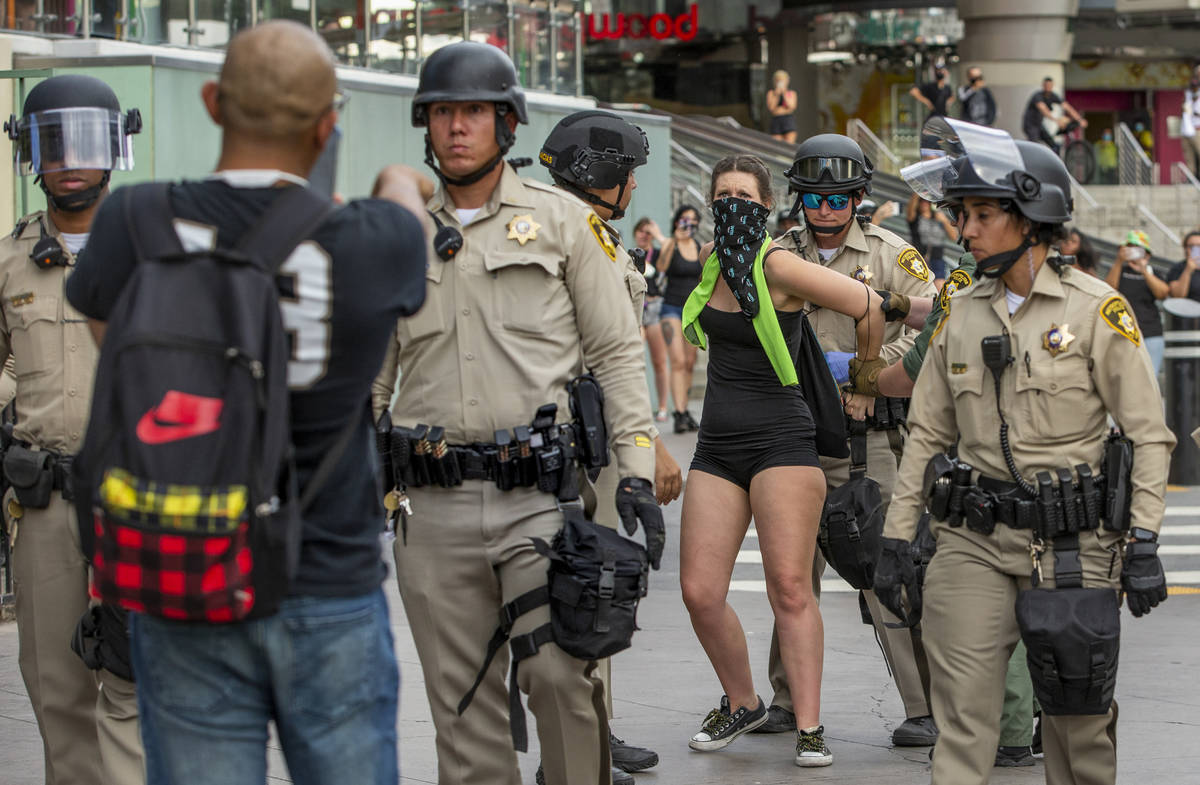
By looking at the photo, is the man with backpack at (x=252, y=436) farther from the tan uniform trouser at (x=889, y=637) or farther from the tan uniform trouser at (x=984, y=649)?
the tan uniform trouser at (x=889, y=637)

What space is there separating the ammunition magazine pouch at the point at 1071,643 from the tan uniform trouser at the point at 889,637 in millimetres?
1564

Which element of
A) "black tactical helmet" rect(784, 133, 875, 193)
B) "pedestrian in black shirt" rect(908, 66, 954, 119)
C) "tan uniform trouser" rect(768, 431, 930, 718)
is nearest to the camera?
"tan uniform trouser" rect(768, 431, 930, 718)

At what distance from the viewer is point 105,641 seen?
4637 millimetres

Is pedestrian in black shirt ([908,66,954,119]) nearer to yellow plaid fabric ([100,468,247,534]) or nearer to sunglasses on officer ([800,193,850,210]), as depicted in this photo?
sunglasses on officer ([800,193,850,210])

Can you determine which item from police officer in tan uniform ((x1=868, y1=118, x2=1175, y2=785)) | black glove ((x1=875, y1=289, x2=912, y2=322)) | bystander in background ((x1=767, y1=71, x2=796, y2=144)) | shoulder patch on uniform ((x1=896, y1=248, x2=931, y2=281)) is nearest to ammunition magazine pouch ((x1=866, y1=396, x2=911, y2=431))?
black glove ((x1=875, y1=289, x2=912, y2=322))

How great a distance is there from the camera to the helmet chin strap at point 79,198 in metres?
4.95

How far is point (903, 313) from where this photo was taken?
6043 mm

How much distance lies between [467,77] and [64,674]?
6.64 ft

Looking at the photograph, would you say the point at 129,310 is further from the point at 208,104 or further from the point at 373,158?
the point at 373,158

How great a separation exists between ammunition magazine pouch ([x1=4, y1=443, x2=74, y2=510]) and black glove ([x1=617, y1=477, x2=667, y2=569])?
5.20ft

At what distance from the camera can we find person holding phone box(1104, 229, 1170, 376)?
580 inches

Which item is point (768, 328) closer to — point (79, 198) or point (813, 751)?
point (813, 751)

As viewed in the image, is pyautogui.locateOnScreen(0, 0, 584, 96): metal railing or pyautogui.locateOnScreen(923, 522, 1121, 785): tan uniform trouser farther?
pyautogui.locateOnScreen(0, 0, 584, 96): metal railing

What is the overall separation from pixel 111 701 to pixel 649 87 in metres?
40.2
